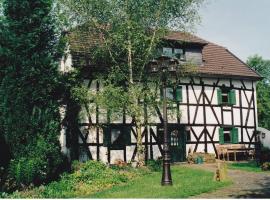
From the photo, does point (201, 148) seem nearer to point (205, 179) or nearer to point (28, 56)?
point (205, 179)

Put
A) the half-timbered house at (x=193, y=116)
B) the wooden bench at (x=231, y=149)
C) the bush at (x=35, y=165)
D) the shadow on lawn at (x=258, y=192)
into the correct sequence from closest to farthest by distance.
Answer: the shadow on lawn at (x=258, y=192) → the bush at (x=35, y=165) → the half-timbered house at (x=193, y=116) → the wooden bench at (x=231, y=149)

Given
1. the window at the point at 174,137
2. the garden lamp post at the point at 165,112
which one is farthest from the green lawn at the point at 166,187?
the window at the point at 174,137

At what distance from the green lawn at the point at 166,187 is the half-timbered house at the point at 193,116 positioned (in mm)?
5370

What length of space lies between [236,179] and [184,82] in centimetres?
1007

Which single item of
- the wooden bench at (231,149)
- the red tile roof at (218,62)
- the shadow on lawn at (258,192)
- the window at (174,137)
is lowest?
the shadow on lawn at (258,192)

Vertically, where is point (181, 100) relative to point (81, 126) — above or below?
above

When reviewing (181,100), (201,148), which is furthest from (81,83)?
(201,148)

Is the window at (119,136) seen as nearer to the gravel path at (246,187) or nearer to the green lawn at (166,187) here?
the green lawn at (166,187)

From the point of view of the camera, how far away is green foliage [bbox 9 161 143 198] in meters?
15.2

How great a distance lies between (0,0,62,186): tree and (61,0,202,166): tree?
8.15 ft

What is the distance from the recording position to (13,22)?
17359 millimetres

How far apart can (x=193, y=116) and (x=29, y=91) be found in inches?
468

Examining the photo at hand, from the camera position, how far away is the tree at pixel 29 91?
16.4 meters

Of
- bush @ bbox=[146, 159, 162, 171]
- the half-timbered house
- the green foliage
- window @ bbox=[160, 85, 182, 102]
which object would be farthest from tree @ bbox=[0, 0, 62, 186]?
window @ bbox=[160, 85, 182, 102]
